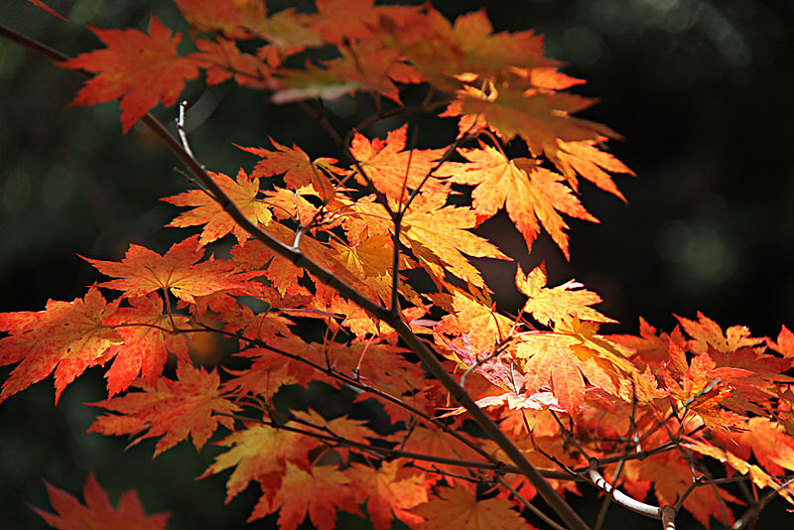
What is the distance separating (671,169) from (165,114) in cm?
219

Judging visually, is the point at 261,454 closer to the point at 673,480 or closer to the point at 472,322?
the point at 472,322

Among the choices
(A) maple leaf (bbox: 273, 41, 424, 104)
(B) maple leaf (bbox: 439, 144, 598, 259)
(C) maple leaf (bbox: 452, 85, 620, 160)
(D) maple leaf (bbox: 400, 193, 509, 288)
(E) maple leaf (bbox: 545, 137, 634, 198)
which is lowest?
(D) maple leaf (bbox: 400, 193, 509, 288)

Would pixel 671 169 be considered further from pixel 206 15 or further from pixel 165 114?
pixel 206 15

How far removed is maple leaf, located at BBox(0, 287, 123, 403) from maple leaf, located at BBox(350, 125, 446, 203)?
0.95 feet

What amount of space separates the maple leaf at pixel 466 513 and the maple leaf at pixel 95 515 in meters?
0.38

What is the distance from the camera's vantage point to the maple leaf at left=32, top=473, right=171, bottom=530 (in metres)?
0.42

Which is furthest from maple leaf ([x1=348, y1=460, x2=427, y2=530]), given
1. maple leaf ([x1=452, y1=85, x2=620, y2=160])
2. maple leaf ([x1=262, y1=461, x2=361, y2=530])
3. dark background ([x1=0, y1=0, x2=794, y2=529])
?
dark background ([x1=0, y1=0, x2=794, y2=529])

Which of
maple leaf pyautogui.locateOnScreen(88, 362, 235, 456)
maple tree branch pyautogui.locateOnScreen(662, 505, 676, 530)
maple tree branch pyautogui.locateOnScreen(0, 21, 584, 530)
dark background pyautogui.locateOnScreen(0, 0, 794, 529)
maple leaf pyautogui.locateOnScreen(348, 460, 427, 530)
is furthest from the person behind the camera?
dark background pyautogui.locateOnScreen(0, 0, 794, 529)

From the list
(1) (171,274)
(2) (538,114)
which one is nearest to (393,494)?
(1) (171,274)

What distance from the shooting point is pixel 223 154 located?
2.72 m

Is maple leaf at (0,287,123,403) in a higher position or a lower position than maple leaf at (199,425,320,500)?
higher

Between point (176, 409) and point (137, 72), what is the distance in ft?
1.32

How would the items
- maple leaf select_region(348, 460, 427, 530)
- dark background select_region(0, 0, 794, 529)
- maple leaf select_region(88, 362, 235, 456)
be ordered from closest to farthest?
maple leaf select_region(88, 362, 235, 456) → maple leaf select_region(348, 460, 427, 530) → dark background select_region(0, 0, 794, 529)

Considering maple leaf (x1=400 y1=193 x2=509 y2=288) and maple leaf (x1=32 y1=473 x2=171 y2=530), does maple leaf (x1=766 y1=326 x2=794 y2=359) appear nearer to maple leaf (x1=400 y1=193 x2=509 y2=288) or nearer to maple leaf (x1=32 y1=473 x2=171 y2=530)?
maple leaf (x1=400 y1=193 x2=509 y2=288)
